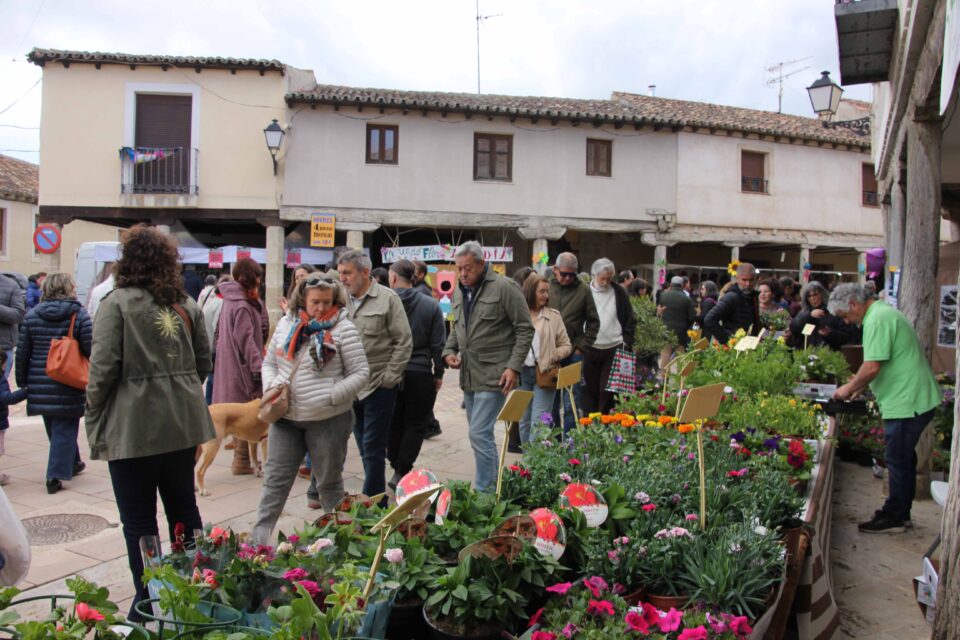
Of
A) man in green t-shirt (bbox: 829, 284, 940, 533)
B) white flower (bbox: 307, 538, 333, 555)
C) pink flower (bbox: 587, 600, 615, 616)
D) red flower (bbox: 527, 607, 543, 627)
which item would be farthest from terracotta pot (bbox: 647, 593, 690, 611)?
man in green t-shirt (bbox: 829, 284, 940, 533)

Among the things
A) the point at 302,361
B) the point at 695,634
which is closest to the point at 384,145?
the point at 302,361

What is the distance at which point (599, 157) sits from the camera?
62.6 ft

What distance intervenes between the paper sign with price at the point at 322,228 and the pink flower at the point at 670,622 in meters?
16.7

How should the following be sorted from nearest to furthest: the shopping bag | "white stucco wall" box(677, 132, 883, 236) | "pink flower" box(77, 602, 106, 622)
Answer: "pink flower" box(77, 602, 106, 622), the shopping bag, "white stucco wall" box(677, 132, 883, 236)

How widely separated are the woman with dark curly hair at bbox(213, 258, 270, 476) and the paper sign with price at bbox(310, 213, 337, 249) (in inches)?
502

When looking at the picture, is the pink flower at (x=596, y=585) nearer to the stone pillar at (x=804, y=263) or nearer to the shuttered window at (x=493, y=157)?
the shuttered window at (x=493, y=157)

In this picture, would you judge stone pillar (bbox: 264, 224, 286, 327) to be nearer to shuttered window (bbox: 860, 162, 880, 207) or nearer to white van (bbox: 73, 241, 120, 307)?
white van (bbox: 73, 241, 120, 307)

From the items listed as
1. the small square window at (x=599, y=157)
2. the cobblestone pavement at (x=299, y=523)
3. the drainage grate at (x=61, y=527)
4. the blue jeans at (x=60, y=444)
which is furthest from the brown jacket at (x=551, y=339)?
the small square window at (x=599, y=157)

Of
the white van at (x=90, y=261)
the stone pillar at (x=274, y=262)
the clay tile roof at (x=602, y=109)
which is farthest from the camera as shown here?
the stone pillar at (x=274, y=262)

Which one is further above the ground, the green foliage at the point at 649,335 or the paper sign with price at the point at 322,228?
the paper sign with price at the point at 322,228

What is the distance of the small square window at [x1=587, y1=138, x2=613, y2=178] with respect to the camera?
1895 cm

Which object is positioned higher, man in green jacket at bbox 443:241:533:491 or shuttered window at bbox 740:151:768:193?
shuttered window at bbox 740:151:768:193

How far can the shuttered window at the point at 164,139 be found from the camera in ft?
56.4

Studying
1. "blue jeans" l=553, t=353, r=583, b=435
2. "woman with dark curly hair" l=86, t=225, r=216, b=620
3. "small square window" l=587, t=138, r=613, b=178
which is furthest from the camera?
"small square window" l=587, t=138, r=613, b=178
